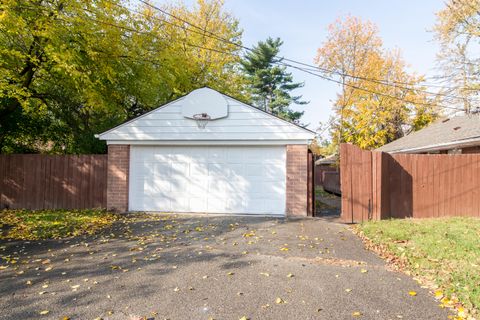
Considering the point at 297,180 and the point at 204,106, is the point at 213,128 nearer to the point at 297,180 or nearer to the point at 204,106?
the point at 204,106

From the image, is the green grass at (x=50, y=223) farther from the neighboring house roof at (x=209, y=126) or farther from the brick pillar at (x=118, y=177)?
the neighboring house roof at (x=209, y=126)

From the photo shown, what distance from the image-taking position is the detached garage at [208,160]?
938 cm

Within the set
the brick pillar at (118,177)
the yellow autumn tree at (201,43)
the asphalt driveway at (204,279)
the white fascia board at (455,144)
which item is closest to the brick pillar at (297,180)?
the asphalt driveway at (204,279)

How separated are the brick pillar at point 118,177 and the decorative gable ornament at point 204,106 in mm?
2274

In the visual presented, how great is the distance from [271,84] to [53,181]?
29.5m

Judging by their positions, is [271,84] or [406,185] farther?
[271,84]

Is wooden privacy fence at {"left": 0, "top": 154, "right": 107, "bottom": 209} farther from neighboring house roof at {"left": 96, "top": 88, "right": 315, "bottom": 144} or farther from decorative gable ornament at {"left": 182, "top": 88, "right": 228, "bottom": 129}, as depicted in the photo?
decorative gable ornament at {"left": 182, "top": 88, "right": 228, "bottom": 129}

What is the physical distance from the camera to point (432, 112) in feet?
77.3

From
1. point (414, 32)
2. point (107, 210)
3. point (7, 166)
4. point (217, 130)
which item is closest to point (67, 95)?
point (7, 166)

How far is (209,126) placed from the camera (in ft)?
31.8

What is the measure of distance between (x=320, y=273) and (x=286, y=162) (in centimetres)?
502

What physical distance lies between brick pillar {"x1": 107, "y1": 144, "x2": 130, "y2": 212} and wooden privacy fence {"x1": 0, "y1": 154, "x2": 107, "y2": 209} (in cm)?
35

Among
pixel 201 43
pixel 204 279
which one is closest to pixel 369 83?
pixel 201 43

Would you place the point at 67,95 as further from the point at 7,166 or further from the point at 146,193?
the point at 146,193
